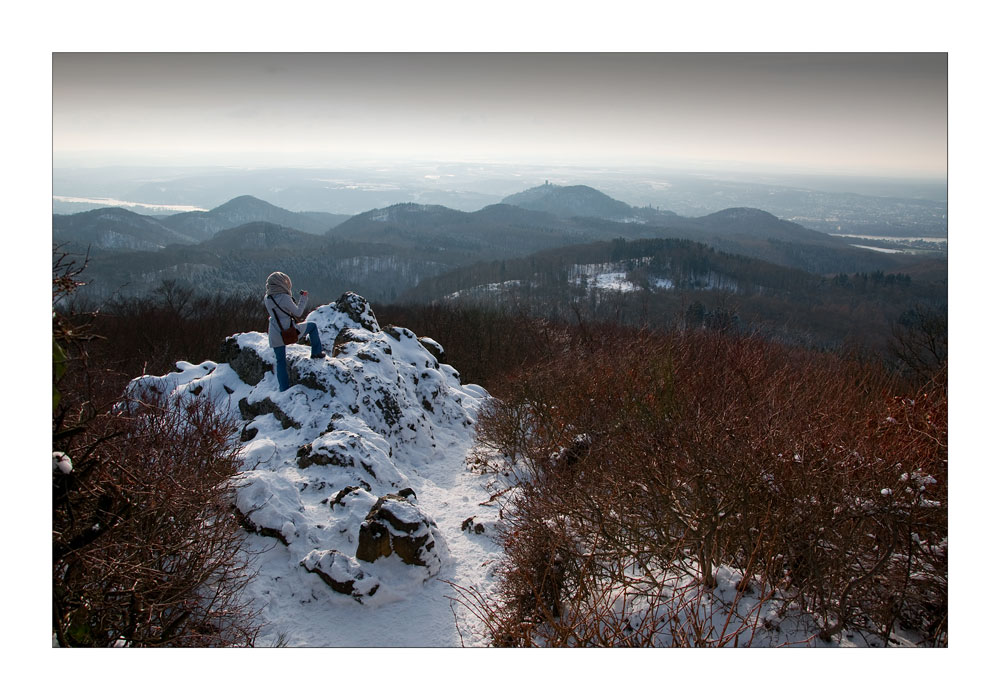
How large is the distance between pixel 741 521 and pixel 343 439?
19.3ft

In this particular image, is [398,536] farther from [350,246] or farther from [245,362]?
[350,246]

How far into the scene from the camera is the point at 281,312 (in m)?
8.85

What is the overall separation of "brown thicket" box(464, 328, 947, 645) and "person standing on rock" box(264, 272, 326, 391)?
4.91m

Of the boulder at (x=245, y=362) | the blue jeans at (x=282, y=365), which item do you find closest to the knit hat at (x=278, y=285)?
the blue jeans at (x=282, y=365)

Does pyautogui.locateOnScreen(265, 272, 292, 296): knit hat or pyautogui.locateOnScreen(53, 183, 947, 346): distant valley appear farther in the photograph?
pyautogui.locateOnScreen(53, 183, 947, 346): distant valley

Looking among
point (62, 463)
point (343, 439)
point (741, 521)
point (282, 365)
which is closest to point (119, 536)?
point (62, 463)

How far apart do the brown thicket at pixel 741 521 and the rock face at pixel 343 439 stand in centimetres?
143

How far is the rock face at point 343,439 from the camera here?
21.1ft

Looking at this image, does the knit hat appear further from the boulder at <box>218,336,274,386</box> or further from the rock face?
the boulder at <box>218,336,274,386</box>

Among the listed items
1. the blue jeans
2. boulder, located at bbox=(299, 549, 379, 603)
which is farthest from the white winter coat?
boulder, located at bbox=(299, 549, 379, 603)

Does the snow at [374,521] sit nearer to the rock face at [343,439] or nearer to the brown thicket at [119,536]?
the rock face at [343,439]

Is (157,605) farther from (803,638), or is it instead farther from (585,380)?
(585,380)

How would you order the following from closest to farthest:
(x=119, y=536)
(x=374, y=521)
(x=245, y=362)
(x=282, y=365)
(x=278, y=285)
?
(x=119, y=536), (x=374, y=521), (x=278, y=285), (x=282, y=365), (x=245, y=362)

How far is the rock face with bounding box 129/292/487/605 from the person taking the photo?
6.43m
